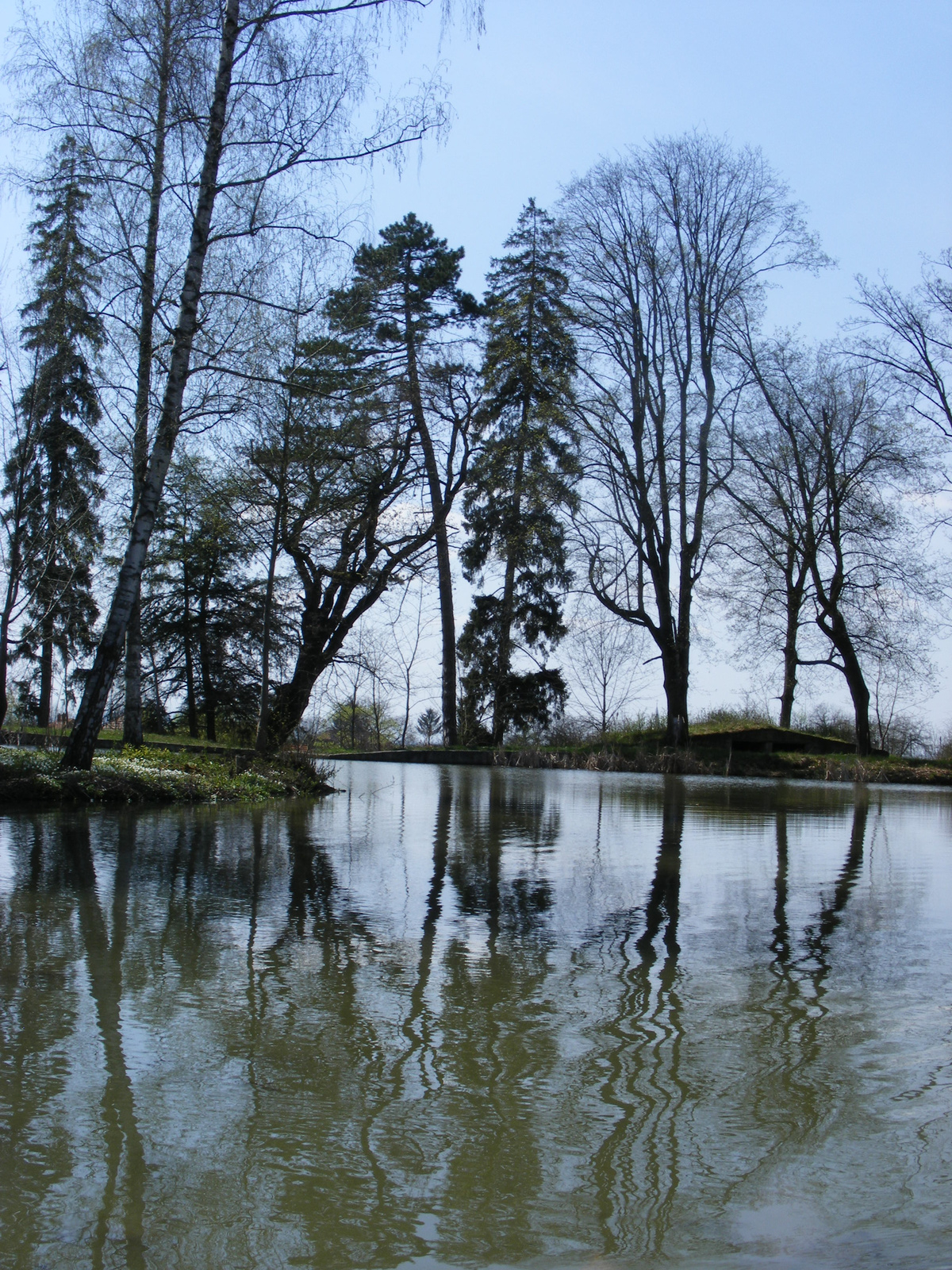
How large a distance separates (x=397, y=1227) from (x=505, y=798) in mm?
11429

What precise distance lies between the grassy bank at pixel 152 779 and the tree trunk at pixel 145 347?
1.90 meters

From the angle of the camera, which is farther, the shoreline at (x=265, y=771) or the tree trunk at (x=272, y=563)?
the tree trunk at (x=272, y=563)

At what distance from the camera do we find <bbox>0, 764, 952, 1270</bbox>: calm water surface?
2.21 meters

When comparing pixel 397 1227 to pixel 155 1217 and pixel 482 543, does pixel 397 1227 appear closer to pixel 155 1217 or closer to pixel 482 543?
pixel 155 1217

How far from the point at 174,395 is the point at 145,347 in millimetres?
3026

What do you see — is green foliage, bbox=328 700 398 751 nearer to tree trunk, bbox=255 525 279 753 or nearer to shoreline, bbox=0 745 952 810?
shoreline, bbox=0 745 952 810

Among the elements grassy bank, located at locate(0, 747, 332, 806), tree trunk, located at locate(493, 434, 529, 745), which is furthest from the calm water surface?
tree trunk, located at locate(493, 434, 529, 745)

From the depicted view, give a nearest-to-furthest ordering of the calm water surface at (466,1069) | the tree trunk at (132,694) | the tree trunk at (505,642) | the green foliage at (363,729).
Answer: the calm water surface at (466,1069), the tree trunk at (132,694), the tree trunk at (505,642), the green foliage at (363,729)

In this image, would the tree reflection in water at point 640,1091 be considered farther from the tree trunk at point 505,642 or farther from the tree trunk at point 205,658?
the tree trunk at point 505,642

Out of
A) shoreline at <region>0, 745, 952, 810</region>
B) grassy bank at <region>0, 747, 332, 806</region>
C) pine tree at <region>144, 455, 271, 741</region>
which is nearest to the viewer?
grassy bank at <region>0, 747, 332, 806</region>

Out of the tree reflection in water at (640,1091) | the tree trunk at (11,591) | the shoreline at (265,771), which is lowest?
the tree reflection in water at (640,1091)

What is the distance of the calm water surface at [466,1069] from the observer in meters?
2.21

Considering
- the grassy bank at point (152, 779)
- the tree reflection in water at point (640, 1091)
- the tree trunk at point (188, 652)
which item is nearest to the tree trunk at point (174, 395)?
the grassy bank at point (152, 779)

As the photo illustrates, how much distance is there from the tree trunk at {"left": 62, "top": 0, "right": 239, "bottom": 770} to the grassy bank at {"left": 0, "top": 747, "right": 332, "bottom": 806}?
74cm
